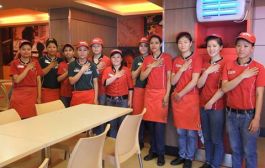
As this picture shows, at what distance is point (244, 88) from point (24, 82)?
2.71 metres

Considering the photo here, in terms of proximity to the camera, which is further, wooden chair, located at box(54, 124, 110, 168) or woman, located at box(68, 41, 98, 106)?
woman, located at box(68, 41, 98, 106)

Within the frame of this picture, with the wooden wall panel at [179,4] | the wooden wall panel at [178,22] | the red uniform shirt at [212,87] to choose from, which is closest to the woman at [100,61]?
the wooden wall panel at [178,22]

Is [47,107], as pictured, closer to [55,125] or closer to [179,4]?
[55,125]

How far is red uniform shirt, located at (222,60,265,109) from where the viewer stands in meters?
2.46

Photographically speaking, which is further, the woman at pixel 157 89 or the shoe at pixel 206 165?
the woman at pixel 157 89

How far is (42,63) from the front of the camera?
13.3 ft

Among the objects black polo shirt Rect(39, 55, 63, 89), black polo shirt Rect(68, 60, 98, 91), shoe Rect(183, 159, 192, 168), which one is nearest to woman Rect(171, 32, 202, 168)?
shoe Rect(183, 159, 192, 168)

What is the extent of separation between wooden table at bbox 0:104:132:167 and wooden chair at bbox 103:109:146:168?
0.71ft

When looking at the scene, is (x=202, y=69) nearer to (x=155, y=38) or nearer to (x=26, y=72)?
(x=155, y=38)

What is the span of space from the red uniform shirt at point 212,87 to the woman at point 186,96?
3.7 inches

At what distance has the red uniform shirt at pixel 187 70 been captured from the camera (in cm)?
299

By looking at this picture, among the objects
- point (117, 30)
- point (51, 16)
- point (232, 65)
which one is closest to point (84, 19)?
point (51, 16)

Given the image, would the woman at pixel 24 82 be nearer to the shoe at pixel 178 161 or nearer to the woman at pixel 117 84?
the woman at pixel 117 84

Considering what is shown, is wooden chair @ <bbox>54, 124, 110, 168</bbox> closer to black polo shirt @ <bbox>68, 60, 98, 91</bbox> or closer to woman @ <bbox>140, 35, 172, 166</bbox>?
woman @ <bbox>140, 35, 172, 166</bbox>
